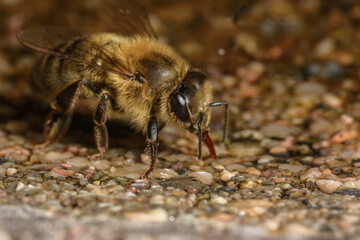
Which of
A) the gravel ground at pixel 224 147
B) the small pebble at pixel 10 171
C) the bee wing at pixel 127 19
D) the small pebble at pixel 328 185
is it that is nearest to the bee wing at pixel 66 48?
the bee wing at pixel 127 19

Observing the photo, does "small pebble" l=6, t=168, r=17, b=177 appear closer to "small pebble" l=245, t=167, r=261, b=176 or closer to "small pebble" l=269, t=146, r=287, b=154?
"small pebble" l=245, t=167, r=261, b=176

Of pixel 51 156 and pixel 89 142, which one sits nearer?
pixel 51 156

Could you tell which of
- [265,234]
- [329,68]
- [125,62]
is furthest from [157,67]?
[329,68]

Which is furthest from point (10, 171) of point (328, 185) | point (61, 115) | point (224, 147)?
point (328, 185)

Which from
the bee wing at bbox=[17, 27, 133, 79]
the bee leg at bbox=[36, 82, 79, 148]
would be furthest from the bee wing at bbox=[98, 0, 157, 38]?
the bee leg at bbox=[36, 82, 79, 148]

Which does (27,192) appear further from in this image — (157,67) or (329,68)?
(329,68)

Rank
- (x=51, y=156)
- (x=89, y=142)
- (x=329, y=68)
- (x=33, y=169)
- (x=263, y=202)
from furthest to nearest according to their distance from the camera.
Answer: (x=329, y=68) < (x=89, y=142) < (x=51, y=156) < (x=33, y=169) < (x=263, y=202)

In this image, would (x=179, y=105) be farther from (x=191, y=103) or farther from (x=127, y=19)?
(x=127, y=19)
